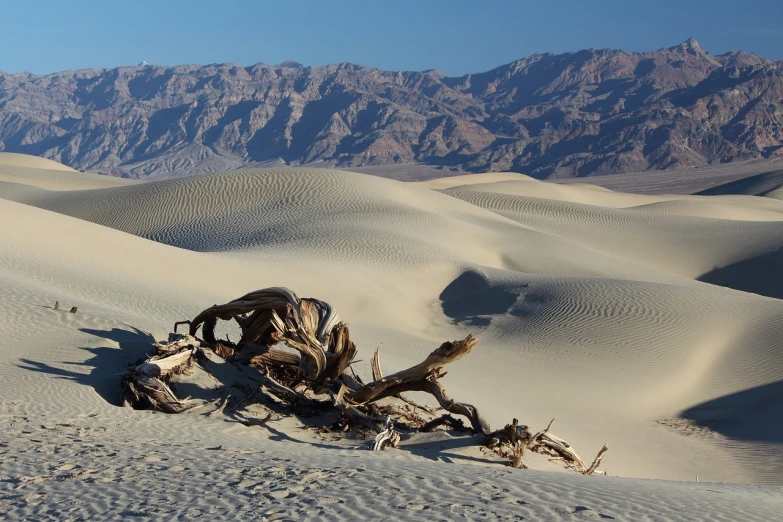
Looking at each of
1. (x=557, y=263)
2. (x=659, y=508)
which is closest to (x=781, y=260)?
(x=557, y=263)

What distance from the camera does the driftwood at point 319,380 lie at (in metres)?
7.29

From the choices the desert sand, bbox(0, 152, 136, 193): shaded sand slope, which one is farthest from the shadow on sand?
bbox(0, 152, 136, 193): shaded sand slope

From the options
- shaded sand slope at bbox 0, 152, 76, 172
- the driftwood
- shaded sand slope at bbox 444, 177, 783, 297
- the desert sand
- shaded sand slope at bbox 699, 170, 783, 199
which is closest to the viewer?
the desert sand

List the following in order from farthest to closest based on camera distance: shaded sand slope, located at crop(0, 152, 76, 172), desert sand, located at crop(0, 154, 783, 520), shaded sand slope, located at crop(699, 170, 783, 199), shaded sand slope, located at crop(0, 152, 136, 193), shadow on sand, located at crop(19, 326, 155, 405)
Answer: shaded sand slope, located at crop(699, 170, 783, 199) < shaded sand slope, located at crop(0, 152, 76, 172) < shaded sand slope, located at crop(0, 152, 136, 193) < shadow on sand, located at crop(19, 326, 155, 405) < desert sand, located at crop(0, 154, 783, 520)

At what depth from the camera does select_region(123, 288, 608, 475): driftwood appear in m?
7.29

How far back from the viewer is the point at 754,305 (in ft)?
54.3

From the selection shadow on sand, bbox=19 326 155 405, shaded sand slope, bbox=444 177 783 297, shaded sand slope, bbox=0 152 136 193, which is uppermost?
shaded sand slope, bbox=444 177 783 297

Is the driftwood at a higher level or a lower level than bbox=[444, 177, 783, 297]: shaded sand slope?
lower

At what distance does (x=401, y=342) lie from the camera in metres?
14.5

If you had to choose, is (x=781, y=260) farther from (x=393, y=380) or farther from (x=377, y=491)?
(x=377, y=491)

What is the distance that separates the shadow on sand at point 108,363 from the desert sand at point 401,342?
3 cm

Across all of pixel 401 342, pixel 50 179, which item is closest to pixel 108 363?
pixel 401 342

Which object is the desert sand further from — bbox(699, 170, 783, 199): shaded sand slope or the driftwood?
bbox(699, 170, 783, 199): shaded sand slope

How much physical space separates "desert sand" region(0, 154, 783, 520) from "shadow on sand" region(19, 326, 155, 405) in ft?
0.10
